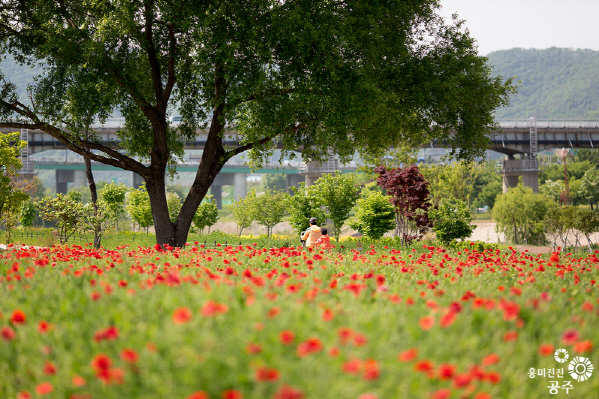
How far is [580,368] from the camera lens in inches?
161

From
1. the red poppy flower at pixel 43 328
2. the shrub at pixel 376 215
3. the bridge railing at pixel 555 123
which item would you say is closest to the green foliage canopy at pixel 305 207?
the shrub at pixel 376 215

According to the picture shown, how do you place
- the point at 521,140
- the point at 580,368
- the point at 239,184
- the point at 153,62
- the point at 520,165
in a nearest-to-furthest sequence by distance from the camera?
the point at 580,368
the point at 153,62
the point at 521,140
the point at 520,165
the point at 239,184

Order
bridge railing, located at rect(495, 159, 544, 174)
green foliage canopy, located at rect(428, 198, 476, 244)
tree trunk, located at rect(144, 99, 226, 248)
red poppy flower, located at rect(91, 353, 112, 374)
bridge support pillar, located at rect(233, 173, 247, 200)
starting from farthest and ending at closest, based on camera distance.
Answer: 1. bridge support pillar, located at rect(233, 173, 247, 200)
2. bridge railing, located at rect(495, 159, 544, 174)
3. green foliage canopy, located at rect(428, 198, 476, 244)
4. tree trunk, located at rect(144, 99, 226, 248)
5. red poppy flower, located at rect(91, 353, 112, 374)

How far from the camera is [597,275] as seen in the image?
26.5ft

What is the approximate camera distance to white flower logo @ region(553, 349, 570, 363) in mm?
4141

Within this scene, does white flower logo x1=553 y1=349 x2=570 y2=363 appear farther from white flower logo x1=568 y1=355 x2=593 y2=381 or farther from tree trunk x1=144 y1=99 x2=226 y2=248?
tree trunk x1=144 y1=99 x2=226 y2=248

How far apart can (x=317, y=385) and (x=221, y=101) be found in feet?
39.9

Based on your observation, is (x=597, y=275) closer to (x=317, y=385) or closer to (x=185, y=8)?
(x=317, y=385)

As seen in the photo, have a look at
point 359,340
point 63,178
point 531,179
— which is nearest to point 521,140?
point 531,179

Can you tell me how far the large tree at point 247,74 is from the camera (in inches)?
501

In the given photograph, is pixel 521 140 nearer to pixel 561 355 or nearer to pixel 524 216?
pixel 524 216

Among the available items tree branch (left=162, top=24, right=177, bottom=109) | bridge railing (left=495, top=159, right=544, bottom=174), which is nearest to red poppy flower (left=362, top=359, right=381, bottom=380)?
tree branch (left=162, top=24, right=177, bottom=109)

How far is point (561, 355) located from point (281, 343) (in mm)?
2701

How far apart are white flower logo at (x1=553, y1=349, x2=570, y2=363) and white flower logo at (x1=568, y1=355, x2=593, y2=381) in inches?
2.2
